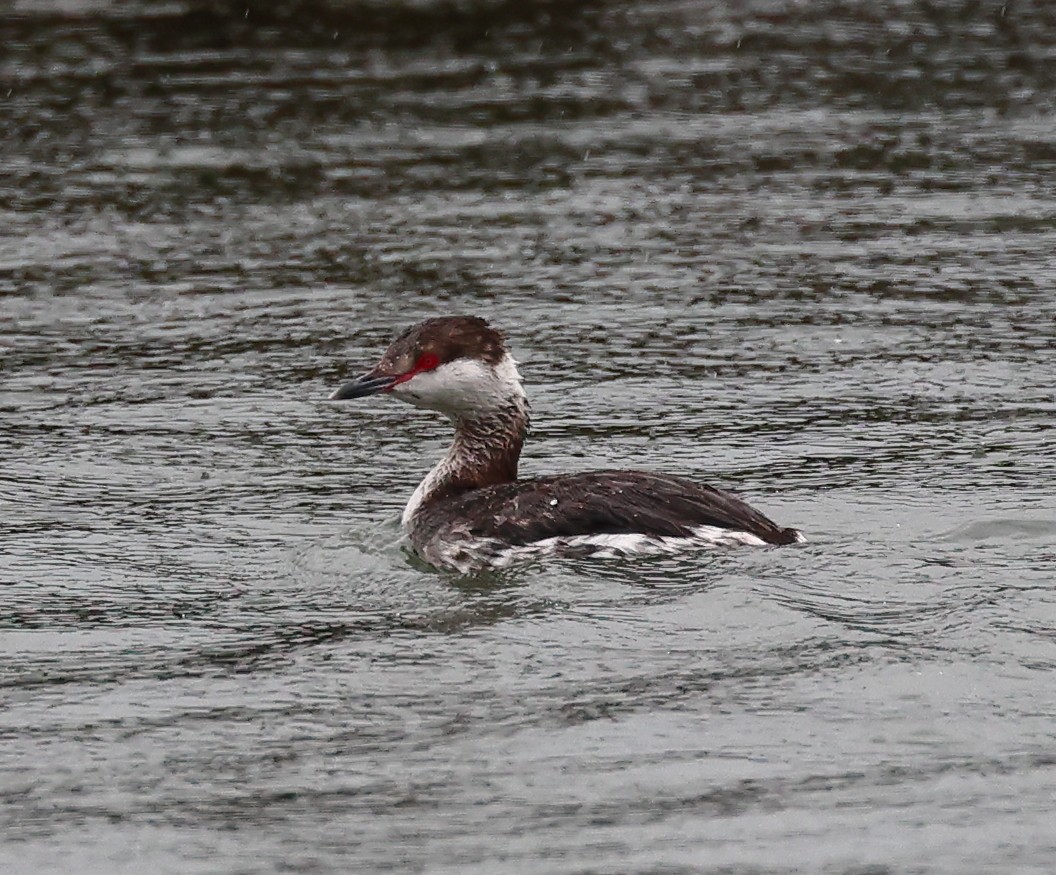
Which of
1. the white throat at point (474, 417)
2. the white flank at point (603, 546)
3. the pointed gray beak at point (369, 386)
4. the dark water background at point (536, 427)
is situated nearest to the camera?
the dark water background at point (536, 427)

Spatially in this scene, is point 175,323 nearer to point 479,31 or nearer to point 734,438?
point 734,438

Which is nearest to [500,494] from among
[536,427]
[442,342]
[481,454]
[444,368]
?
[481,454]

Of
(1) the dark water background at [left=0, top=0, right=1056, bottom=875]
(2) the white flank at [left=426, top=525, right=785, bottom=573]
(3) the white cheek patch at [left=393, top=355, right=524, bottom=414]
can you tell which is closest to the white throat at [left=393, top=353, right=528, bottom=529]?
(3) the white cheek patch at [left=393, top=355, right=524, bottom=414]

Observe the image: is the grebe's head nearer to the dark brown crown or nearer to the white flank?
the dark brown crown

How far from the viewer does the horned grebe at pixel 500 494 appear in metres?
9.61

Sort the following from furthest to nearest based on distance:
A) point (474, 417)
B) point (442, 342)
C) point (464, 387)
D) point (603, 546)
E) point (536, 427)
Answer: point (536, 427) → point (474, 417) → point (464, 387) → point (442, 342) → point (603, 546)

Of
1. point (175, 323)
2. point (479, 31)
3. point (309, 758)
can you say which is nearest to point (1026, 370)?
point (175, 323)

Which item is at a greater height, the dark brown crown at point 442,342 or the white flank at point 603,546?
the dark brown crown at point 442,342

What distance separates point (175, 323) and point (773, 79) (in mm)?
8235

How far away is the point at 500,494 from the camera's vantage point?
10258 mm

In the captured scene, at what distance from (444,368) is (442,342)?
135 mm

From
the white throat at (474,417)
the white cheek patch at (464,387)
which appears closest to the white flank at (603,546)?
the white throat at (474,417)

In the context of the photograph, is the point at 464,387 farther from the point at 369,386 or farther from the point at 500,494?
the point at 500,494

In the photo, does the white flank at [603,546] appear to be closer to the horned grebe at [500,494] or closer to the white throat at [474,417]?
the horned grebe at [500,494]
